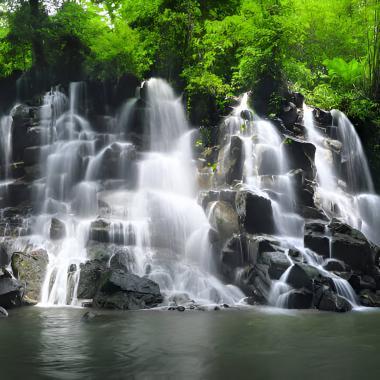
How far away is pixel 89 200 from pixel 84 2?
13.2m

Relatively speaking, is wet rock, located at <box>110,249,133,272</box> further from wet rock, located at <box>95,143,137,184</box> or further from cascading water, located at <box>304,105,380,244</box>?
cascading water, located at <box>304,105,380,244</box>

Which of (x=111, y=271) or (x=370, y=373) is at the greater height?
(x=111, y=271)

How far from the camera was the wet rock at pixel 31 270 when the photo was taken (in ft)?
38.4

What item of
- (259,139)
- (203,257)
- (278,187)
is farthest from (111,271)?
(259,139)

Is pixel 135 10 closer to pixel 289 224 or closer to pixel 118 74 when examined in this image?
pixel 118 74

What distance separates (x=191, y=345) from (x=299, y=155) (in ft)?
34.5

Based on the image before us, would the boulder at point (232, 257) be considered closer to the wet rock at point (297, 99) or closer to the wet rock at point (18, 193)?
the wet rock at point (18, 193)

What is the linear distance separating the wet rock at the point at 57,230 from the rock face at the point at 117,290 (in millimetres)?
2800

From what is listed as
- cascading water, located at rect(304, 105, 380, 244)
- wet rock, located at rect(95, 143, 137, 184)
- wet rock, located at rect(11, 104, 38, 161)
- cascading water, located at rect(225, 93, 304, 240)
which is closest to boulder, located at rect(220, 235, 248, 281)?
cascading water, located at rect(225, 93, 304, 240)

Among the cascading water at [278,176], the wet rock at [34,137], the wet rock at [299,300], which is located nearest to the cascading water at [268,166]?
the cascading water at [278,176]

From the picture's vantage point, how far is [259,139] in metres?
16.7

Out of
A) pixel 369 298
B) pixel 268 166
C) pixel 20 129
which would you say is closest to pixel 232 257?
pixel 369 298

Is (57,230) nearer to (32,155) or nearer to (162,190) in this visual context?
(162,190)

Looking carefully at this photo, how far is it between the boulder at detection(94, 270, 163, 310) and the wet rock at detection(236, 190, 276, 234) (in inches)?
137
